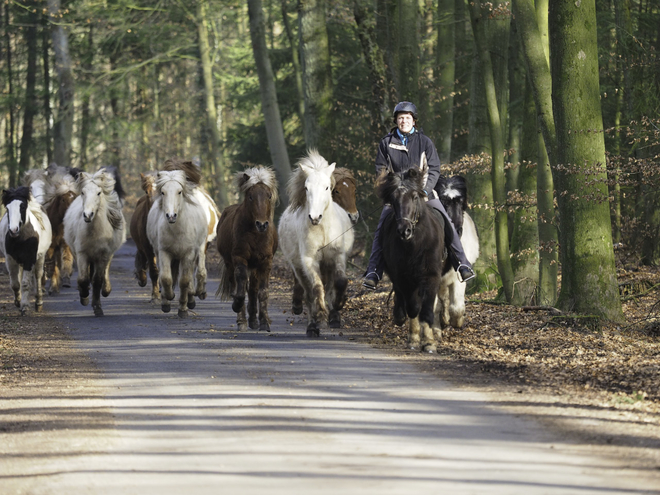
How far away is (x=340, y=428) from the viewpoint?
6.75m

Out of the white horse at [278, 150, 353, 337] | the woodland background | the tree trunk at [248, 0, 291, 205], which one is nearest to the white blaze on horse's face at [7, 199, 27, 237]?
the woodland background

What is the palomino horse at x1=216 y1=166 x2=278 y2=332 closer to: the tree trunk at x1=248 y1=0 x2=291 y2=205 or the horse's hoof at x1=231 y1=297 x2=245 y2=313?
the horse's hoof at x1=231 y1=297 x2=245 y2=313

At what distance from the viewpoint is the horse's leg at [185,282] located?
14938 millimetres

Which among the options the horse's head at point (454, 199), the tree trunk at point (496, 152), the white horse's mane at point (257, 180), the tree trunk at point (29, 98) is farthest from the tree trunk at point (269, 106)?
the tree trunk at point (29, 98)

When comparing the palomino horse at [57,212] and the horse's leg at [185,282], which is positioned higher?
the palomino horse at [57,212]

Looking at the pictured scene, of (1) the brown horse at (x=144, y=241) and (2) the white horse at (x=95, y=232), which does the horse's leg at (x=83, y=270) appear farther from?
(1) the brown horse at (x=144, y=241)

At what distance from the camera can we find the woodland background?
37.4 feet

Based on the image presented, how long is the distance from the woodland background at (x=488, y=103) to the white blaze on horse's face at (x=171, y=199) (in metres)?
3.26

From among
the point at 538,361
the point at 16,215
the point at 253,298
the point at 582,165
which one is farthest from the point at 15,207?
the point at 538,361

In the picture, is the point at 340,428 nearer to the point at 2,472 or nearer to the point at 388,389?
the point at 388,389

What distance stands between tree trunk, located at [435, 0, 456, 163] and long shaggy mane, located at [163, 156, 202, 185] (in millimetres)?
6345

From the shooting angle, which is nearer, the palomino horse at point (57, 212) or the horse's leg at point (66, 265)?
the palomino horse at point (57, 212)

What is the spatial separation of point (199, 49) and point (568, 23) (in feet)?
88.2

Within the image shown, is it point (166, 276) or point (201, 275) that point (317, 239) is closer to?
point (166, 276)
